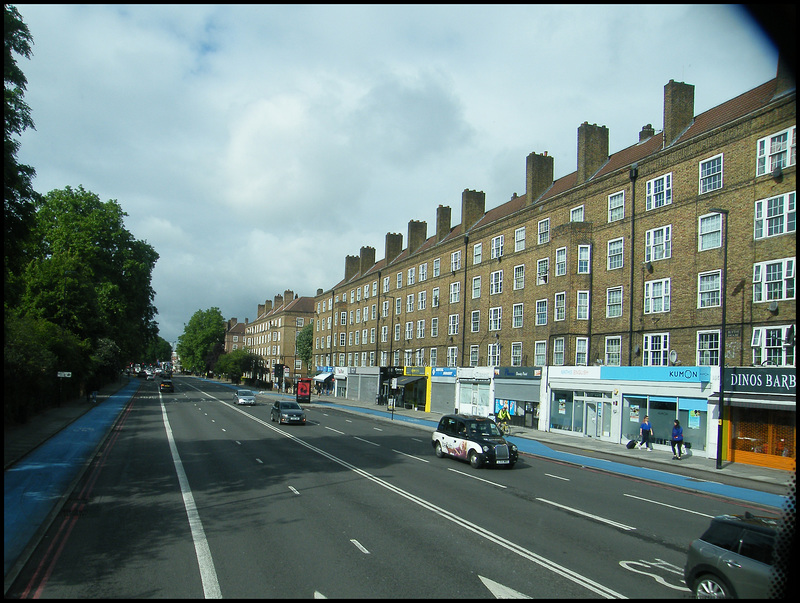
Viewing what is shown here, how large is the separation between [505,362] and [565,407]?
7.49 m

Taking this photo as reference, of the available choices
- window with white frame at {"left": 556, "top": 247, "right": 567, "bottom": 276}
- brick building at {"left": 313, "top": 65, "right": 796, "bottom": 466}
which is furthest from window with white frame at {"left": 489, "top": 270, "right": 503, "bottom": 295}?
window with white frame at {"left": 556, "top": 247, "right": 567, "bottom": 276}

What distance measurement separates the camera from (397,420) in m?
43.3

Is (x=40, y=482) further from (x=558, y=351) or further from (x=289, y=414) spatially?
(x=558, y=351)

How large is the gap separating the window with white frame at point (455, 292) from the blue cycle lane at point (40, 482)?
29329 millimetres

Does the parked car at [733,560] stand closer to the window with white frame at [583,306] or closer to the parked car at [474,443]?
the parked car at [474,443]

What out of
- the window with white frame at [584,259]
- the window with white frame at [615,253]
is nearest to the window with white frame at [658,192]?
the window with white frame at [615,253]

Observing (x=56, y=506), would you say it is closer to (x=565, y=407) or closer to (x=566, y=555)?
(x=566, y=555)

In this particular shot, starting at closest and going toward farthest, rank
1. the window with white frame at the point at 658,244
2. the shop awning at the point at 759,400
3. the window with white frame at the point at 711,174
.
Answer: the shop awning at the point at 759,400
the window with white frame at the point at 711,174
the window with white frame at the point at 658,244

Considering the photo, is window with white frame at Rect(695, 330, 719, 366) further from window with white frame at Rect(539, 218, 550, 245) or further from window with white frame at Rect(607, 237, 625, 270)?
window with white frame at Rect(539, 218, 550, 245)

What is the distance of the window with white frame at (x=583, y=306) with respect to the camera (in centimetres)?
3425

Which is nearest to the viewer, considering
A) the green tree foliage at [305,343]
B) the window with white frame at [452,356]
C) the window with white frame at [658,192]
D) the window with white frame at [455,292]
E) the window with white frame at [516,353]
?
the window with white frame at [658,192]

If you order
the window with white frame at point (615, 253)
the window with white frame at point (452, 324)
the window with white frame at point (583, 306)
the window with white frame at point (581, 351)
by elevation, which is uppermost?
the window with white frame at point (615, 253)

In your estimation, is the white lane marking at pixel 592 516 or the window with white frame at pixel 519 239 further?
the window with white frame at pixel 519 239

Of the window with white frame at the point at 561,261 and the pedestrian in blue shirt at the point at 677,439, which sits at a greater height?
the window with white frame at the point at 561,261
